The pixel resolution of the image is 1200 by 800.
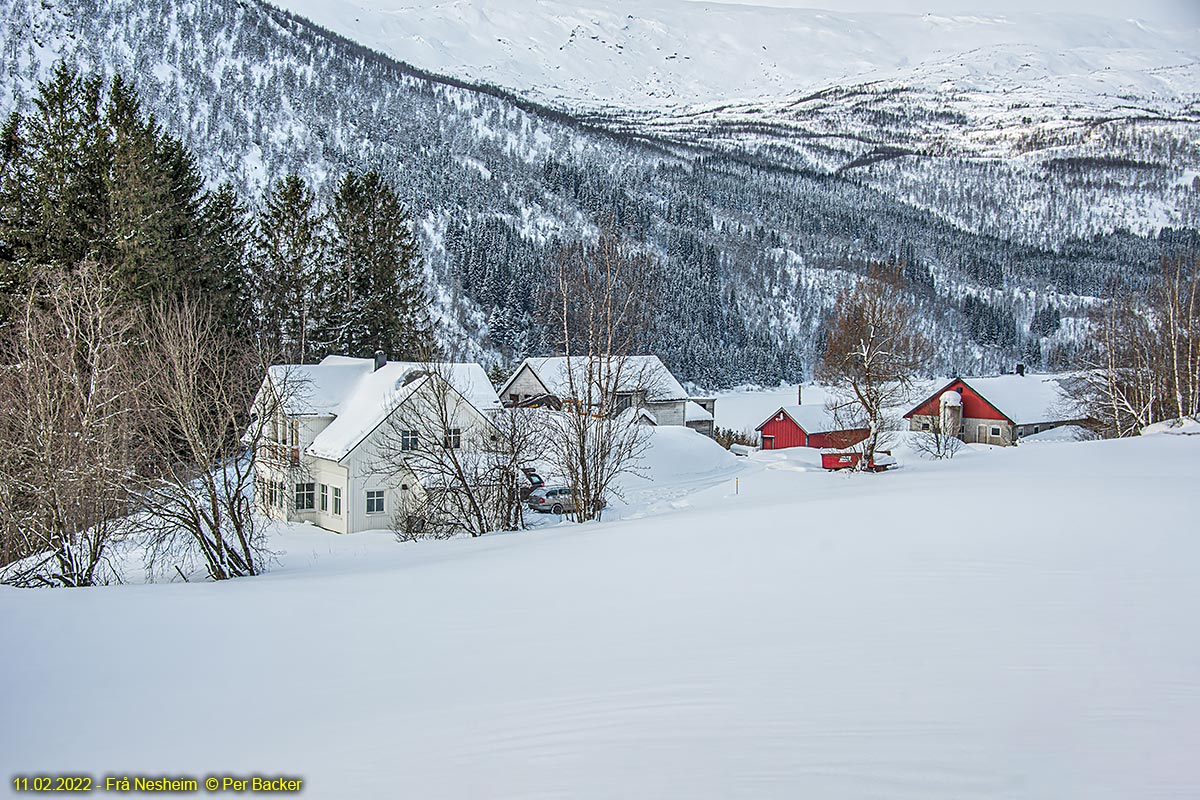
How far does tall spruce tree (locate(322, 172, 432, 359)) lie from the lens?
143 ft

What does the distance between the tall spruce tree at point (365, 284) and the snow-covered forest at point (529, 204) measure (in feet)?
166

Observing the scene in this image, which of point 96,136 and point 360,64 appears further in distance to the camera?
point 360,64

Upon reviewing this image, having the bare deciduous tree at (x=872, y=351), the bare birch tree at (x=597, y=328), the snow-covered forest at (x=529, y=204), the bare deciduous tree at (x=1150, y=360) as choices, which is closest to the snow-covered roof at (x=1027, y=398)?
the bare deciduous tree at (x=1150, y=360)

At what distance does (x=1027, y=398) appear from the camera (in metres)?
58.5

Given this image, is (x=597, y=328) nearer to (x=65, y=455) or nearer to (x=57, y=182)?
(x=65, y=455)

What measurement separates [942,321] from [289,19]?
154207mm

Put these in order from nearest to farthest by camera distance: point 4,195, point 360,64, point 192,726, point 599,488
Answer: point 192,726
point 599,488
point 4,195
point 360,64

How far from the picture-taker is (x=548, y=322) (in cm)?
2338

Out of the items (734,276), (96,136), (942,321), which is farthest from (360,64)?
(96,136)

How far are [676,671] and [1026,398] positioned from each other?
59.6 meters

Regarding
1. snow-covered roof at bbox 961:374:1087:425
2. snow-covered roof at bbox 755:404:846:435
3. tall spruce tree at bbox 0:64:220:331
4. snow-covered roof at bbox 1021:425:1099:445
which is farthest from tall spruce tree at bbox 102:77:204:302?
snow-covered roof at bbox 961:374:1087:425

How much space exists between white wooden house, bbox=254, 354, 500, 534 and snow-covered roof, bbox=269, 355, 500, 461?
1.5 inches

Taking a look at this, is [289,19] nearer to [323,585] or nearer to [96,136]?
[96,136]

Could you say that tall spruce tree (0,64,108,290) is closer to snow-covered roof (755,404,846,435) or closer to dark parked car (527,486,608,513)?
dark parked car (527,486,608,513)
